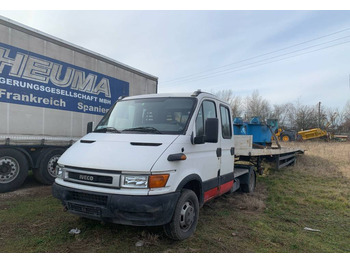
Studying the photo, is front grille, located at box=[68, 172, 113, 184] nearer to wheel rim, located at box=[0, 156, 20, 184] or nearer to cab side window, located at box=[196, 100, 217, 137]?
cab side window, located at box=[196, 100, 217, 137]

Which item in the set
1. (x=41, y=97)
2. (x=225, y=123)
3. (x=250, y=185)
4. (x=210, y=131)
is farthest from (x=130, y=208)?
(x=41, y=97)

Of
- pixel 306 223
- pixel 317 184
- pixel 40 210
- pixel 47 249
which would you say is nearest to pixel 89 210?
pixel 47 249

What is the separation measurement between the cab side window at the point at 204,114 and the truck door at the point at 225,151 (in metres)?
0.32

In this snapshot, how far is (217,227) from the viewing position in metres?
4.22

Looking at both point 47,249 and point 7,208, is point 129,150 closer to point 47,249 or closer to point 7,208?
point 47,249

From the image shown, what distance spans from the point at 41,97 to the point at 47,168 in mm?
1939

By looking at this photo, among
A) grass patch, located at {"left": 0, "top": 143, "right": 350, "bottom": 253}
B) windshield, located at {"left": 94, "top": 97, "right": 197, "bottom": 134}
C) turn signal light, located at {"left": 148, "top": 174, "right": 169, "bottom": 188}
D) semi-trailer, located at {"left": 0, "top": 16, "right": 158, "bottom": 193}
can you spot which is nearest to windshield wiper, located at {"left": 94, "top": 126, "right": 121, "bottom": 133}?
windshield, located at {"left": 94, "top": 97, "right": 197, "bottom": 134}

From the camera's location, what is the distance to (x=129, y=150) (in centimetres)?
333

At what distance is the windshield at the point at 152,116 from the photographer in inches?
150

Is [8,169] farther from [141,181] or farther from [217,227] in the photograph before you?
[217,227]

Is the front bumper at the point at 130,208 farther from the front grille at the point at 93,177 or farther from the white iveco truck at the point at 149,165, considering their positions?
the front grille at the point at 93,177

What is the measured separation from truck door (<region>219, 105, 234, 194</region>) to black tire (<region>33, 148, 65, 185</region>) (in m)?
4.71

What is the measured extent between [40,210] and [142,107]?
2876 mm

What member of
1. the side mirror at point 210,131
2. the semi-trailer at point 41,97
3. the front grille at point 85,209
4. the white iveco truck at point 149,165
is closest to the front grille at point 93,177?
the white iveco truck at point 149,165
